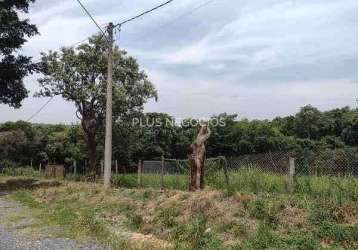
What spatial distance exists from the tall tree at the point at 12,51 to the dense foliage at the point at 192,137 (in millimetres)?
14390

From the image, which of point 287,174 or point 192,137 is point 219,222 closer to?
point 287,174

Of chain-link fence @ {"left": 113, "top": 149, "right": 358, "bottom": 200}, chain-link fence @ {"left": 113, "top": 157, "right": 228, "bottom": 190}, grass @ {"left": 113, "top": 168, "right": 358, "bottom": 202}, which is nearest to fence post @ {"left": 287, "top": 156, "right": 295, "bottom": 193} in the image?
chain-link fence @ {"left": 113, "top": 149, "right": 358, "bottom": 200}

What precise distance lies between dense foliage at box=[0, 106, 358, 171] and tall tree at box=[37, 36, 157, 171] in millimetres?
5107

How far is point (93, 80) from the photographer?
3675cm

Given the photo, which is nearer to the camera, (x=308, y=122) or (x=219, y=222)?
(x=219, y=222)

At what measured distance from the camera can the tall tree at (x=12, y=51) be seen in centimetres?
2589

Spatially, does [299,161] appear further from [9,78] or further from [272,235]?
[9,78]

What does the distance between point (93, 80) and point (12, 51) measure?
10.1m

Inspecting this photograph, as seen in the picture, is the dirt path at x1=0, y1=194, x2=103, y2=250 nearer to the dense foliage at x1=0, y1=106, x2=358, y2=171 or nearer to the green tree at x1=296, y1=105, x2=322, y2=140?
the dense foliage at x1=0, y1=106, x2=358, y2=171

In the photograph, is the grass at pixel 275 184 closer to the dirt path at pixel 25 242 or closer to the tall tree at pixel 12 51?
the dirt path at pixel 25 242

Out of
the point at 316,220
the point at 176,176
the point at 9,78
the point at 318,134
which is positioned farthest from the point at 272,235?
the point at 318,134

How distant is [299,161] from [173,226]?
4.39 meters

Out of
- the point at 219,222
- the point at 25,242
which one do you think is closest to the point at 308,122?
the point at 219,222

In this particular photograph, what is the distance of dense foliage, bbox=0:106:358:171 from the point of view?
57.1 metres
